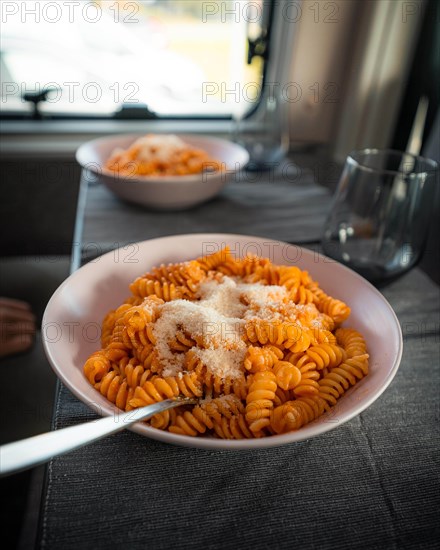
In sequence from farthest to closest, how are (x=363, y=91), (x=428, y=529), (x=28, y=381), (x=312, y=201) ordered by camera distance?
(x=363, y=91) < (x=312, y=201) < (x=28, y=381) < (x=428, y=529)

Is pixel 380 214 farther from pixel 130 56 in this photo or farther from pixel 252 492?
pixel 130 56

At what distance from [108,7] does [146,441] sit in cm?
200

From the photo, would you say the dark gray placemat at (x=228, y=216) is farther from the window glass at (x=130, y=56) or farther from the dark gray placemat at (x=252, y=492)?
the window glass at (x=130, y=56)

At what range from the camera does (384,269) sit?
38.4 inches

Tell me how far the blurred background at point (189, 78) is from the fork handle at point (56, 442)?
53.8 inches

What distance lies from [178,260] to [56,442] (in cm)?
47

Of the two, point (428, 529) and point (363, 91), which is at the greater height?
point (363, 91)

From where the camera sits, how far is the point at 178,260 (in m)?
0.88

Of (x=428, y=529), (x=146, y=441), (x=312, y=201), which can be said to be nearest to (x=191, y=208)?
(x=312, y=201)

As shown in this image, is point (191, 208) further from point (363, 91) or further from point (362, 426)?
point (363, 91)

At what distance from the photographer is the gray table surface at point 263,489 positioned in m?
0.51

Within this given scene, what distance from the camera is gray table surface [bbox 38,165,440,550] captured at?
0.51 m

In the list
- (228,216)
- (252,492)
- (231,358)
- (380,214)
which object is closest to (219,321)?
(231,358)

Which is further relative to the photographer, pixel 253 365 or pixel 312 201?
pixel 312 201
